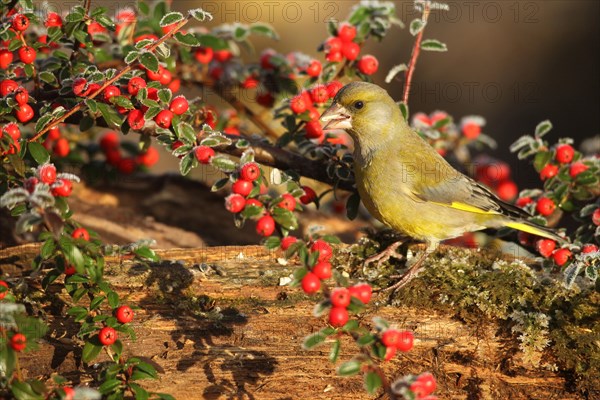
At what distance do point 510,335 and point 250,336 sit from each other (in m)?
1.23

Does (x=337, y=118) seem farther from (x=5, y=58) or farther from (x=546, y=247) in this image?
(x=5, y=58)

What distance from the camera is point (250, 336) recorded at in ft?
11.4

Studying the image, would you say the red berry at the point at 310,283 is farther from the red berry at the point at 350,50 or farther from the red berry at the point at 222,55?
the red berry at the point at 222,55

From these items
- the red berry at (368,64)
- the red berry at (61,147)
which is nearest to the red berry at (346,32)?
the red berry at (368,64)

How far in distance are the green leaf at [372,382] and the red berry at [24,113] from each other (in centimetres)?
212

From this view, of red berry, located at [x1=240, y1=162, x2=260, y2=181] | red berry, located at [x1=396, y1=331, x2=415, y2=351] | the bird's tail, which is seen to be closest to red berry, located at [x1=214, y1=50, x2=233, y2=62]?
red berry, located at [x1=240, y1=162, x2=260, y2=181]

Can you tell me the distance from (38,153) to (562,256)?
2708mm

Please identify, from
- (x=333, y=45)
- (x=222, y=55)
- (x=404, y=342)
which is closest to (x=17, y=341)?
(x=404, y=342)

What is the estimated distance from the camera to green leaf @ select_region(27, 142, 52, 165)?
11.3ft

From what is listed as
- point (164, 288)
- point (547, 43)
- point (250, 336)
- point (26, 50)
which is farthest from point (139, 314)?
point (547, 43)

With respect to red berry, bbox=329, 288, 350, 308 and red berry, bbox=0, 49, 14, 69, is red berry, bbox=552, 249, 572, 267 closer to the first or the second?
red berry, bbox=329, 288, 350, 308

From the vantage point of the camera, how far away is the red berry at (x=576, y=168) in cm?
438

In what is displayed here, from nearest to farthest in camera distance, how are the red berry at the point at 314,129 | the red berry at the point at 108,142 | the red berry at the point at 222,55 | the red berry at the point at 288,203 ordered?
the red berry at the point at 288,203, the red berry at the point at 314,129, the red berry at the point at 222,55, the red berry at the point at 108,142

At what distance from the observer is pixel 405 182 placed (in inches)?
163
